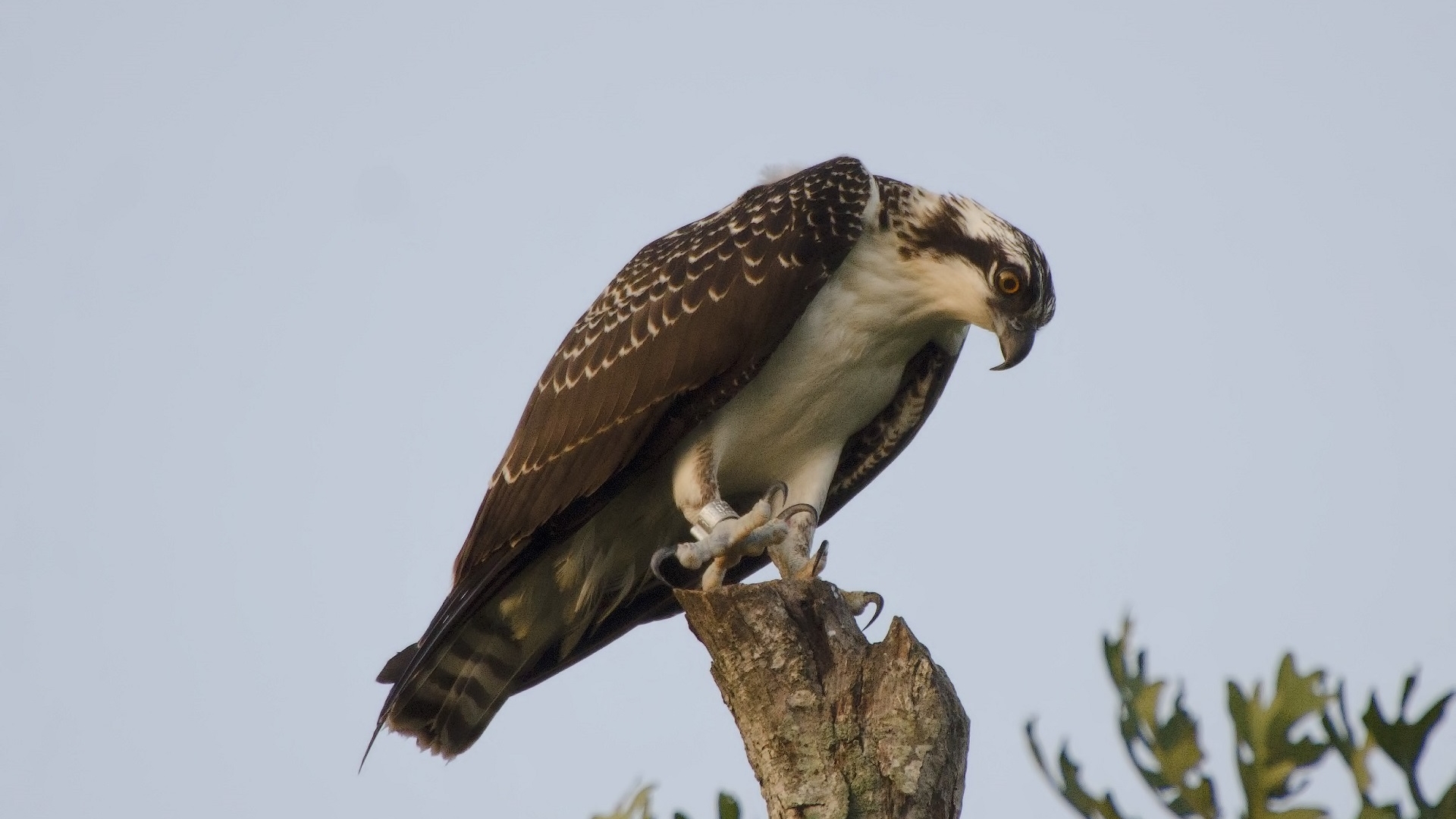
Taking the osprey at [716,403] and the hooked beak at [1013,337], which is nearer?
the osprey at [716,403]

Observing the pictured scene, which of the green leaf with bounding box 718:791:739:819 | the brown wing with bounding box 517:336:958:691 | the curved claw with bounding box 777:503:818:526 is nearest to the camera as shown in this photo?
the green leaf with bounding box 718:791:739:819

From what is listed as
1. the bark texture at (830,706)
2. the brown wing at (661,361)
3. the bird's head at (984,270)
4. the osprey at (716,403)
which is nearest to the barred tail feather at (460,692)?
the osprey at (716,403)

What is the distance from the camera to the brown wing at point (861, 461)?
720cm

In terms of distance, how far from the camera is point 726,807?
4.25 m

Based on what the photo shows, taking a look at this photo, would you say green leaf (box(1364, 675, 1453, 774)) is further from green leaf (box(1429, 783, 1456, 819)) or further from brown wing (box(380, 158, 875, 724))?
brown wing (box(380, 158, 875, 724))

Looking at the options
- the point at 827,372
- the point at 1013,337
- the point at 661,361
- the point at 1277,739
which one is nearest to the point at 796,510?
the point at 827,372

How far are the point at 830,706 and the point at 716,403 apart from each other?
2029mm

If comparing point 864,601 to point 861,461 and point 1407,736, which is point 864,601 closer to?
point 861,461

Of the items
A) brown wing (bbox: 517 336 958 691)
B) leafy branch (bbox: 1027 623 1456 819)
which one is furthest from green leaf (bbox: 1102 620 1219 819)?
brown wing (bbox: 517 336 958 691)

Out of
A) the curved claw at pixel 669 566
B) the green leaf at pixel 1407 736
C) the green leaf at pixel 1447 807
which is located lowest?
the green leaf at pixel 1447 807

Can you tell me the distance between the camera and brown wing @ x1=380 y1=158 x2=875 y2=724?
6.47 meters

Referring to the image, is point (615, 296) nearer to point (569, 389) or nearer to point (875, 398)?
point (569, 389)

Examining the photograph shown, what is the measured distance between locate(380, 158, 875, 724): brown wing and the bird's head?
30 cm

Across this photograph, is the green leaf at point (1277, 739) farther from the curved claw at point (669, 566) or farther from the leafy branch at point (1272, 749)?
the curved claw at point (669, 566)
